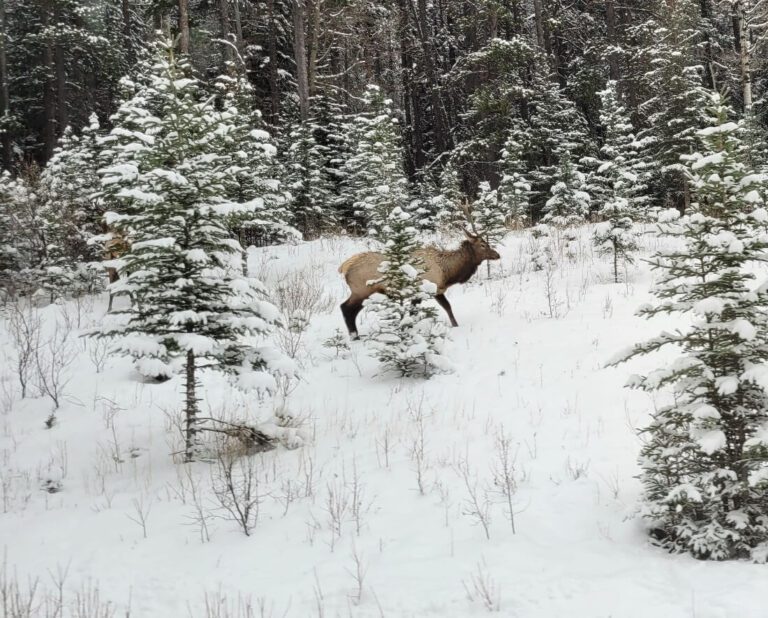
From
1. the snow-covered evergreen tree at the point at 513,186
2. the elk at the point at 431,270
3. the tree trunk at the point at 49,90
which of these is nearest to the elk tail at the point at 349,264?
the elk at the point at 431,270

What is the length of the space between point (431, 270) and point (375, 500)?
17.2ft

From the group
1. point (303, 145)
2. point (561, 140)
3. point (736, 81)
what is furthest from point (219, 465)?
point (736, 81)

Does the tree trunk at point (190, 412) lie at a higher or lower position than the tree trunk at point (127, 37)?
lower

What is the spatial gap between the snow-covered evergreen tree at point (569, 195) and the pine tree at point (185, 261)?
10615 mm

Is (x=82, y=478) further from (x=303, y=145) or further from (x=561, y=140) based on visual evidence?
(x=561, y=140)

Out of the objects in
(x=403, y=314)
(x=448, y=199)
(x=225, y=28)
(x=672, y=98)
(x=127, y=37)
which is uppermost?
(x=127, y=37)

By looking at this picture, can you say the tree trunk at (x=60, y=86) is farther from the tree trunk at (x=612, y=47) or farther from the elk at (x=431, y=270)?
the tree trunk at (x=612, y=47)

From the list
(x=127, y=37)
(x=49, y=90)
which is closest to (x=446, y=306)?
(x=49, y=90)

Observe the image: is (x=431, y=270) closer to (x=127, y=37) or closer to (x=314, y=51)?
(x=314, y=51)

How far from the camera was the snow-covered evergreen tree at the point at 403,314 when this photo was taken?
7.60 m

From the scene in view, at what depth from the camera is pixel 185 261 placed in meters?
5.74

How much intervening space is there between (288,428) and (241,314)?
1.28 metres

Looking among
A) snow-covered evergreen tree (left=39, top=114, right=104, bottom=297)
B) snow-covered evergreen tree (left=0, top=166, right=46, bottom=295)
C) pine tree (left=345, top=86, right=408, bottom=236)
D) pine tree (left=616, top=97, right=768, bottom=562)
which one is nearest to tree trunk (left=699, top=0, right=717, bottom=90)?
pine tree (left=345, top=86, right=408, bottom=236)

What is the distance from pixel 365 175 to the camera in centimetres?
1733
